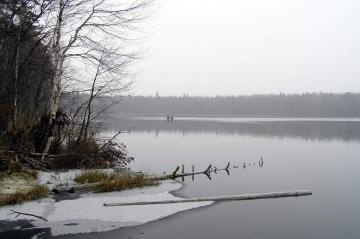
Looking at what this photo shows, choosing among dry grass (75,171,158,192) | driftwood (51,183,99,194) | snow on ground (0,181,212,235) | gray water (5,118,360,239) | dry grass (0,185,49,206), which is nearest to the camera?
snow on ground (0,181,212,235)

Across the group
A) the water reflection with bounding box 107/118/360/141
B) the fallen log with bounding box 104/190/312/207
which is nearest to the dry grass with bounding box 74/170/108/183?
the fallen log with bounding box 104/190/312/207

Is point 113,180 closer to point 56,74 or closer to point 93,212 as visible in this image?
point 93,212

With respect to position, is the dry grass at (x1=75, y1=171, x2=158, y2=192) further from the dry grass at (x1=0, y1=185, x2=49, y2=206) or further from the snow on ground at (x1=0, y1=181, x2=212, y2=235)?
the dry grass at (x1=0, y1=185, x2=49, y2=206)

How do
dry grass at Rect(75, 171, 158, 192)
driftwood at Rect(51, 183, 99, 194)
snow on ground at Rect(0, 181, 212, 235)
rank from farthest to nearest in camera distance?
dry grass at Rect(75, 171, 158, 192), driftwood at Rect(51, 183, 99, 194), snow on ground at Rect(0, 181, 212, 235)

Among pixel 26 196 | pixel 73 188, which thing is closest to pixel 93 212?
pixel 26 196

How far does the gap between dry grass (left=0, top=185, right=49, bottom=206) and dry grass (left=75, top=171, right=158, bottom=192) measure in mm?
1866

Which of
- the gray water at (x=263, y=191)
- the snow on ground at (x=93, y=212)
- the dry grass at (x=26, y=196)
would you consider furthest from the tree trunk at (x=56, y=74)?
the snow on ground at (x=93, y=212)

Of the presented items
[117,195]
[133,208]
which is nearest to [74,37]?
[117,195]

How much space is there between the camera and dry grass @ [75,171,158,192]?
45.9 feet

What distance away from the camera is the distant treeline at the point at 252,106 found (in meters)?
150

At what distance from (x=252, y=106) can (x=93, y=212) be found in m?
156

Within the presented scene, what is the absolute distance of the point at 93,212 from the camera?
11.4 meters

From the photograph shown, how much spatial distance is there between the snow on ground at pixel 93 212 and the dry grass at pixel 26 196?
0.22 meters

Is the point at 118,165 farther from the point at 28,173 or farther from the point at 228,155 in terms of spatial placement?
the point at 228,155
